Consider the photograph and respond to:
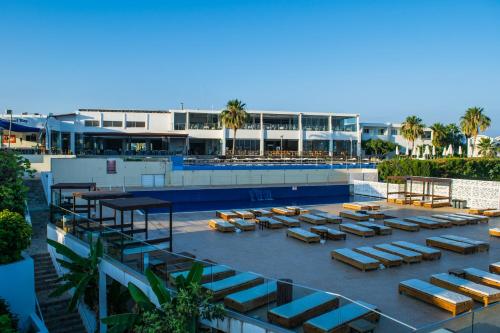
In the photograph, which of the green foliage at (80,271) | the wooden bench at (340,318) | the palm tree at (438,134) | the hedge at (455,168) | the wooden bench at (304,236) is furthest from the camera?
the palm tree at (438,134)

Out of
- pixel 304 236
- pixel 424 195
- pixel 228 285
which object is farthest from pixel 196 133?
pixel 228 285

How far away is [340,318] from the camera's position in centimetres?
707

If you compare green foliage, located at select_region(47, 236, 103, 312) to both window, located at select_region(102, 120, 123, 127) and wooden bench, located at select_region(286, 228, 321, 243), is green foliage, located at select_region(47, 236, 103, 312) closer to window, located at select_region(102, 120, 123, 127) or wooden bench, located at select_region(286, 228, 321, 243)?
wooden bench, located at select_region(286, 228, 321, 243)

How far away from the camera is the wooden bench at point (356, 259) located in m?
11.7

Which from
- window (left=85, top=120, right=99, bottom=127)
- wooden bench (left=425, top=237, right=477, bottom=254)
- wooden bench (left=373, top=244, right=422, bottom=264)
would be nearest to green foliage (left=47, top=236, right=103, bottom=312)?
wooden bench (left=373, top=244, right=422, bottom=264)

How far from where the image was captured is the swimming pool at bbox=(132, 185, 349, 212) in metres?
30.4

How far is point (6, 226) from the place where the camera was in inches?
486

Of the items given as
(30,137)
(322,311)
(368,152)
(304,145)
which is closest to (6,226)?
(322,311)

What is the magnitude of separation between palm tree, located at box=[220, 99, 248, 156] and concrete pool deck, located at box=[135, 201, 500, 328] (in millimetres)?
33767

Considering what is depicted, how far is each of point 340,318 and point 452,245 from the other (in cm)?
878

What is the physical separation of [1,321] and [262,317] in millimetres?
6160

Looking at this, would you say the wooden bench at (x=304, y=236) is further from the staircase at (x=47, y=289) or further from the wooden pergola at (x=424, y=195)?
the wooden pergola at (x=424, y=195)

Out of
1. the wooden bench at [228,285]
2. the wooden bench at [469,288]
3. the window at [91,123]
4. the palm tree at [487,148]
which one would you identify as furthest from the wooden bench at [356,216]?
the window at [91,123]

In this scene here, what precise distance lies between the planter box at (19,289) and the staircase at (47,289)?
54.3 inches
